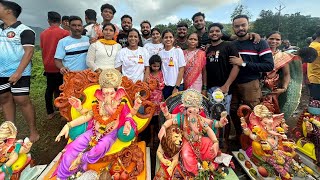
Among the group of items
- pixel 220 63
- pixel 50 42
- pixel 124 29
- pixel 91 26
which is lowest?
pixel 220 63

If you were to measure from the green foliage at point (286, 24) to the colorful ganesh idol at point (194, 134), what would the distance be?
32.2 m

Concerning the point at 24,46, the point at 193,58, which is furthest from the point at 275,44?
the point at 24,46

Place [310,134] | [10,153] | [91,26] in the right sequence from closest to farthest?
[10,153] → [310,134] → [91,26]

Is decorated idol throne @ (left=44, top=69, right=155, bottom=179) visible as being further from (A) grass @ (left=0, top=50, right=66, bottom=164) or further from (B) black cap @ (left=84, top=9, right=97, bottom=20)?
(B) black cap @ (left=84, top=9, right=97, bottom=20)

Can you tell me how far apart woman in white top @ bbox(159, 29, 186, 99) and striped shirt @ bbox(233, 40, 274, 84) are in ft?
3.37

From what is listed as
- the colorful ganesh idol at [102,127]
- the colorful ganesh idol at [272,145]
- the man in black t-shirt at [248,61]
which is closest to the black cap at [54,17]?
the colorful ganesh idol at [102,127]

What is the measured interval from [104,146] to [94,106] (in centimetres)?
56

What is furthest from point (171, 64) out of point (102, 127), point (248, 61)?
point (102, 127)

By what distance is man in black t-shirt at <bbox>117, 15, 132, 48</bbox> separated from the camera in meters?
4.47

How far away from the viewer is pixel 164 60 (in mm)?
4004

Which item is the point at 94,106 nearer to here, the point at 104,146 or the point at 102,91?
the point at 102,91

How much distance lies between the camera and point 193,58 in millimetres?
3957

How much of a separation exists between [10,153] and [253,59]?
3.80 meters

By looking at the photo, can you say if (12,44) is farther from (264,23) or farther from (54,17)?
(264,23)
